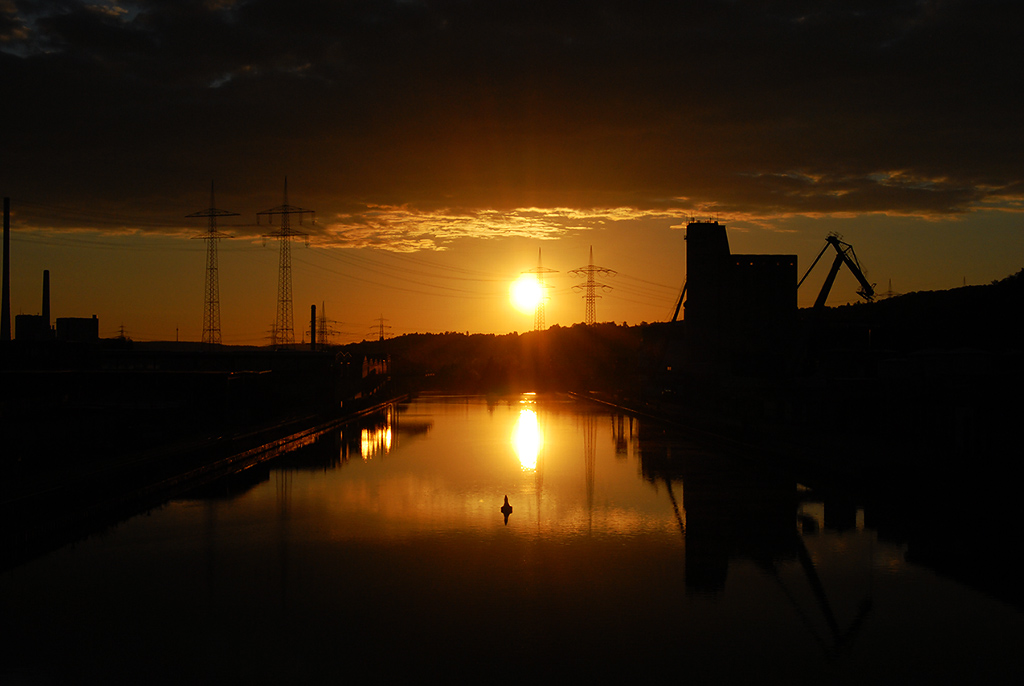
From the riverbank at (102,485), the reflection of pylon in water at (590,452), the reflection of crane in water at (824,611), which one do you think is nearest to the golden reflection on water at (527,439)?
the reflection of pylon in water at (590,452)

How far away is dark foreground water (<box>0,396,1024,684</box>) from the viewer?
992 centimetres

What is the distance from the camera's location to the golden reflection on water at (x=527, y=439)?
2936cm

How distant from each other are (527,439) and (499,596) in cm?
2459

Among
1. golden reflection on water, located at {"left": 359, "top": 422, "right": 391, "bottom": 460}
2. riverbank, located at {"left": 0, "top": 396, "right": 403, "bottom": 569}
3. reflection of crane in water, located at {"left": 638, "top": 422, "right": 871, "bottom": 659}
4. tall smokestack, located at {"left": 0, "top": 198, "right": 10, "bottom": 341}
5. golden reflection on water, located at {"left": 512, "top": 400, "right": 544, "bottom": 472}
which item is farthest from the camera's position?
tall smokestack, located at {"left": 0, "top": 198, "right": 10, "bottom": 341}

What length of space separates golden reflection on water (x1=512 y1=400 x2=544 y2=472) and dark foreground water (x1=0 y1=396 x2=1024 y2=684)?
6188mm

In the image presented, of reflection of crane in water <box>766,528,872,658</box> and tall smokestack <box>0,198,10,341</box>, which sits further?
tall smokestack <box>0,198,10,341</box>

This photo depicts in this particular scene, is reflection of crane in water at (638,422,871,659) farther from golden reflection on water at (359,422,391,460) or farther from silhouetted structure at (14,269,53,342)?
silhouetted structure at (14,269,53,342)

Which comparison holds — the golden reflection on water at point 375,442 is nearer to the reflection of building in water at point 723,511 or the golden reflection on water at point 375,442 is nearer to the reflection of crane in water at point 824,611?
the reflection of building in water at point 723,511

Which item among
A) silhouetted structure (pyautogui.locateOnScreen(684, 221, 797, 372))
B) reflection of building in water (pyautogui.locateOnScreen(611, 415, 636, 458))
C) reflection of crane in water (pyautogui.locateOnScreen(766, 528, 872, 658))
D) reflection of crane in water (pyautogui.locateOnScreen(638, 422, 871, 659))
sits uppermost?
silhouetted structure (pyautogui.locateOnScreen(684, 221, 797, 372))

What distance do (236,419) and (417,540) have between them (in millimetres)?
28327

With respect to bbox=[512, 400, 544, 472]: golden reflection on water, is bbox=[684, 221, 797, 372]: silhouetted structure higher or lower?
higher

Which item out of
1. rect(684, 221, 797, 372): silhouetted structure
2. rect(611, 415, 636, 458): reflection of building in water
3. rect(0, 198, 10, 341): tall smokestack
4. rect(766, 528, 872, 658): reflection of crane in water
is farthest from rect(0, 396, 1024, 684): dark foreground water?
rect(684, 221, 797, 372): silhouetted structure

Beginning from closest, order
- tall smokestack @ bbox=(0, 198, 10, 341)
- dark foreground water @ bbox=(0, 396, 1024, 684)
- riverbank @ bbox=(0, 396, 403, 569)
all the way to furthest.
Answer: dark foreground water @ bbox=(0, 396, 1024, 684) < riverbank @ bbox=(0, 396, 403, 569) < tall smokestack @ bbox=(0, 198, 10, 341)

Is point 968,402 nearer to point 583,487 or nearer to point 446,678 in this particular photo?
point 583,487
